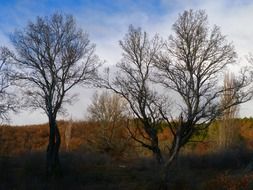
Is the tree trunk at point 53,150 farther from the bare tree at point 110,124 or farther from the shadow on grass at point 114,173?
the bare tree at point 110,124

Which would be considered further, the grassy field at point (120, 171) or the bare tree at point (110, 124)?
the bare tree at point (110, 124)

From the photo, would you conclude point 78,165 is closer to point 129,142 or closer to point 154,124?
point 154,124

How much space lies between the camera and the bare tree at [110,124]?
1816 inches

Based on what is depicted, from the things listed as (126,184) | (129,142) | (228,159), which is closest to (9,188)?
(126,184)

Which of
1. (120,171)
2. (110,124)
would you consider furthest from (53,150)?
(110,124)

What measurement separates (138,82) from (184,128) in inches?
226

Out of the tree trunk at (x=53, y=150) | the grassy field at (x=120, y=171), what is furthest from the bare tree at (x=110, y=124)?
the tree trunk at (x=53, y=150)

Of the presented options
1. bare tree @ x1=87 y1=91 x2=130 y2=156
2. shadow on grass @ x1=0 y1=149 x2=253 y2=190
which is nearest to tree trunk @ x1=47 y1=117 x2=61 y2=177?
shadow on grass @ x1=0 y1=149 x2=253 y2=190

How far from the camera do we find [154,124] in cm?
2841

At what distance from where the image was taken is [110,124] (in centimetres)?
4744

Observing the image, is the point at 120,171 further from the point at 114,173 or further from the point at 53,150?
the point at 53,150

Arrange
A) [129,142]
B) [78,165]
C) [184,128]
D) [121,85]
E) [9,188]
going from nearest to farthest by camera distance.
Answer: [9,188] → [184,128] → [121,85] → [78,165] → [129,142]

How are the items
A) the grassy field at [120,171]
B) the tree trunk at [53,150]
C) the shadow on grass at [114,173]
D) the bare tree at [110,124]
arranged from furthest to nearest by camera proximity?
1. the bare tree at [110,124]
2. the tree trunk at [53,150]
3. the shadow on grass at [114,173]
4. the grassy field at [120,171]

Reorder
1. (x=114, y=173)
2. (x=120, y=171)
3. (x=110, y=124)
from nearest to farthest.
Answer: (x=114, y=173), (x=120, y=171), (x=110, y=124)
